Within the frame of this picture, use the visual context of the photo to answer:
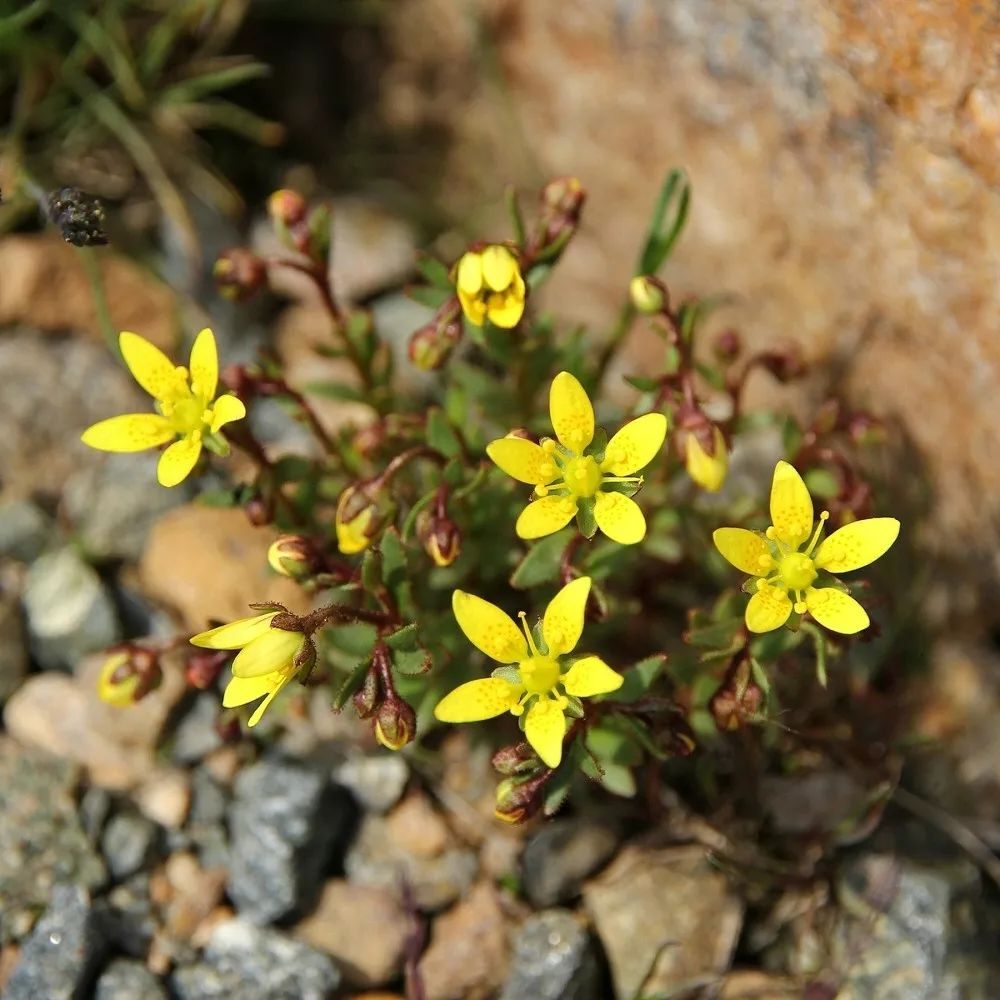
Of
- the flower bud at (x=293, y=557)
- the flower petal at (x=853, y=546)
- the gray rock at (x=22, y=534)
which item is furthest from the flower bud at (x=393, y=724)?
A: the gray rock at (x=22, y=534)

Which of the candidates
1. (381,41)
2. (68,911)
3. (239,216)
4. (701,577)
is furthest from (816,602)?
(381,41)

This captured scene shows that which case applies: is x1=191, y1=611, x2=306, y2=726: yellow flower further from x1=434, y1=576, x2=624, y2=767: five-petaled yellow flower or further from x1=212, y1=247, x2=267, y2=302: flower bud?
x1=212, y1=247, x2=267, y2=302: flower bud

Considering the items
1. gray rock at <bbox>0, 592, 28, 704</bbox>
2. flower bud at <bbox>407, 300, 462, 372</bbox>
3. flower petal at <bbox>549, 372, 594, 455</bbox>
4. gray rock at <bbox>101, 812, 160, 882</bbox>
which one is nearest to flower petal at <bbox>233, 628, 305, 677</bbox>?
flower petal at <bbox>549, 372, 594, 455</bbox>

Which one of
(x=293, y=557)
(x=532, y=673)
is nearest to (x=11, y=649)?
(x=293, y=557)

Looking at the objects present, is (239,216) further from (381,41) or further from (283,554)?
(283,554)

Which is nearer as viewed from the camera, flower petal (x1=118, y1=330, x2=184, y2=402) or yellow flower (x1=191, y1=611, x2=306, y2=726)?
yellow flower (x1=191, y1=611, x2=306, y2=726)

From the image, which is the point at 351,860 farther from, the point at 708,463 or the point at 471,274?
the point at 471,274
